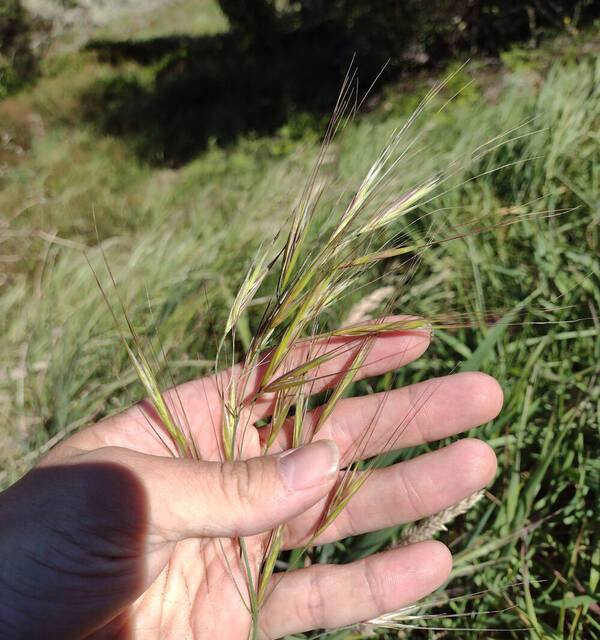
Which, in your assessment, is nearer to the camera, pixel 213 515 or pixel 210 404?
pixel 213 515

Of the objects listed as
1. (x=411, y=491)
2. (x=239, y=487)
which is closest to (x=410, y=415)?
(x=411, y=491)

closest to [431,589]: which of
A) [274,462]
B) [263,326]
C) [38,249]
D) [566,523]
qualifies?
[566,523]

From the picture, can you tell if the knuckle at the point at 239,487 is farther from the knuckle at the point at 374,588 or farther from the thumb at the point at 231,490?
the knuckle at the point at 374,588

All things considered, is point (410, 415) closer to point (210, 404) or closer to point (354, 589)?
point (354, 589)

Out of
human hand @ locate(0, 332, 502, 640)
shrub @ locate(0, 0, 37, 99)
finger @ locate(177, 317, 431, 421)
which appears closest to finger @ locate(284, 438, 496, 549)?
human hand @ locate(0, 332, 502, 640)

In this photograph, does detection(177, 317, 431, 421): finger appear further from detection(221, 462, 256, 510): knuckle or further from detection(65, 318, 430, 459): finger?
detection(221, 462, 256, 510): knuckle

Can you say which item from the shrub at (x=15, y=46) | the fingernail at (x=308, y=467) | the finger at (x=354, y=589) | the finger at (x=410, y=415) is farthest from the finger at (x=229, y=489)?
the shrub at (x=15, y=46)

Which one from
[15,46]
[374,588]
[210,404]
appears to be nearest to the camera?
[374,588]
